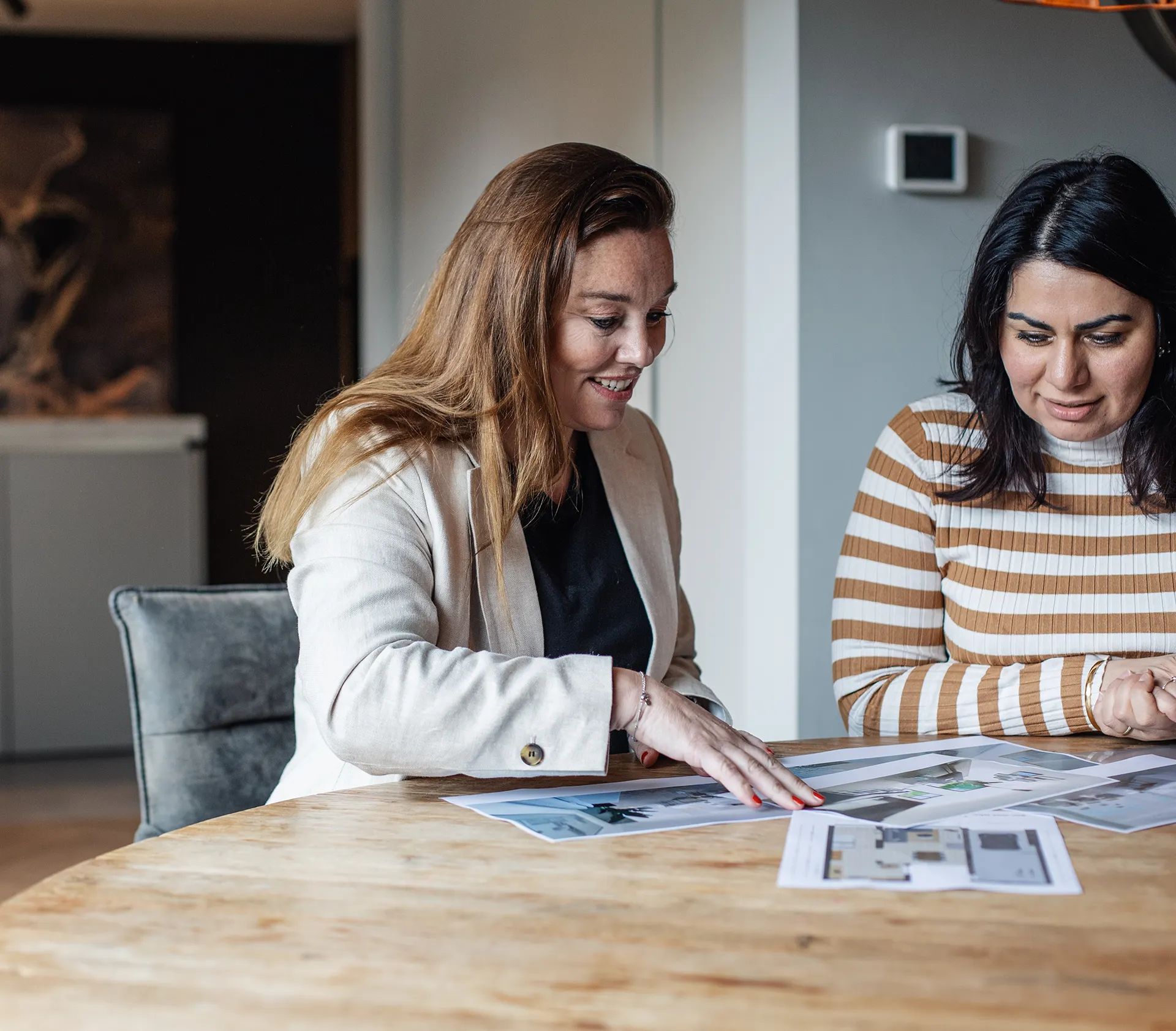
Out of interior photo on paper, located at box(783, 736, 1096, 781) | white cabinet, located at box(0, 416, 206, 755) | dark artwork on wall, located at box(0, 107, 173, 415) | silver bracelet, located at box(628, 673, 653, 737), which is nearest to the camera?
silver bracelet, located at box(628, 673, 653, 737)

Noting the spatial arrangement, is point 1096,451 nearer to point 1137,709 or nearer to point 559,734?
point 1137,709

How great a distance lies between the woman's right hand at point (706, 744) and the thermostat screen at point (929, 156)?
5.07ft

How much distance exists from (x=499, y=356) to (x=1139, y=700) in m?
0.79

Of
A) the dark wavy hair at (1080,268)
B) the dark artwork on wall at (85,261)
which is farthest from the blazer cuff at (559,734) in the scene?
the dark artwork on wall at (85,261)

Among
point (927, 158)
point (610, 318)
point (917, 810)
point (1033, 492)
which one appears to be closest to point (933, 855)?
point (917, 810)

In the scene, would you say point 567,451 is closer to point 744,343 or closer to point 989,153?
point 744,343

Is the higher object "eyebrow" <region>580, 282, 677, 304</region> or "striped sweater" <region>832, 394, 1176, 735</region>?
"eyebrow" <region>580, 282, 677, 304</region>

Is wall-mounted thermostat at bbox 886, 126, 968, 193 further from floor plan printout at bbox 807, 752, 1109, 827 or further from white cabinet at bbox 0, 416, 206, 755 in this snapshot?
white cabinet at bbox 0, 416, 206, 755

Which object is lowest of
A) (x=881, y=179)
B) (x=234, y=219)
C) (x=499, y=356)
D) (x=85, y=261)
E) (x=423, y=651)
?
(x=423, y=651)

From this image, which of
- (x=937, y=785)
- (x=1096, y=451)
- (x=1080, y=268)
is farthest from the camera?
(x=1096, y=451)

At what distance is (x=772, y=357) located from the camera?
256 centimetres

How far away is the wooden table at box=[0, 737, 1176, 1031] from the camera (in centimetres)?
77

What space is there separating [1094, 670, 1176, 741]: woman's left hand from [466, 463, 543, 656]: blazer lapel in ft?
2.10

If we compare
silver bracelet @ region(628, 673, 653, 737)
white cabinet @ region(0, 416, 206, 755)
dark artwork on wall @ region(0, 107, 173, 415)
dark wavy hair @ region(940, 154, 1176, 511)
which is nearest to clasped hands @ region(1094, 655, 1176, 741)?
dark wavy hair @ region(940, 154, 1176, 511)
